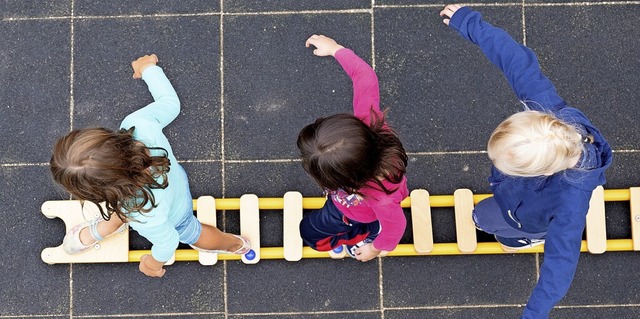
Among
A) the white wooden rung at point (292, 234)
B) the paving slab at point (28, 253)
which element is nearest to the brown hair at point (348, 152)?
the white wooden rung at point (292, 234)

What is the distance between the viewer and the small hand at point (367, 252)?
244 cm

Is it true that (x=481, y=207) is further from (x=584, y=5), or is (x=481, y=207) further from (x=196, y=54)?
(x=196, y=54)

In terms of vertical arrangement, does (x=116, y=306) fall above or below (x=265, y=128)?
below

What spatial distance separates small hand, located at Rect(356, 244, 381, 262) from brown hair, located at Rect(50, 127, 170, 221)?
0.99 m

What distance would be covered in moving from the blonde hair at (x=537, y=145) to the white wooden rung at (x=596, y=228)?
108 centimetres

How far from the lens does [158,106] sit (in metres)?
2.13

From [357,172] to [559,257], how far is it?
2.40 feet

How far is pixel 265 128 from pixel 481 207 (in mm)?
1086

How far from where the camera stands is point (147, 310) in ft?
9.24

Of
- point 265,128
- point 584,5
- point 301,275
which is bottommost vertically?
point 301,275

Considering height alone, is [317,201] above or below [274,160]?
below

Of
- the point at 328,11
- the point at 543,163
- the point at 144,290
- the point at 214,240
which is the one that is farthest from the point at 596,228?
the point at 144,290

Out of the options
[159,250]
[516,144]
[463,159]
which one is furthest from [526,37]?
[159,250]

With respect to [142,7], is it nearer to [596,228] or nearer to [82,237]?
[82,237]
